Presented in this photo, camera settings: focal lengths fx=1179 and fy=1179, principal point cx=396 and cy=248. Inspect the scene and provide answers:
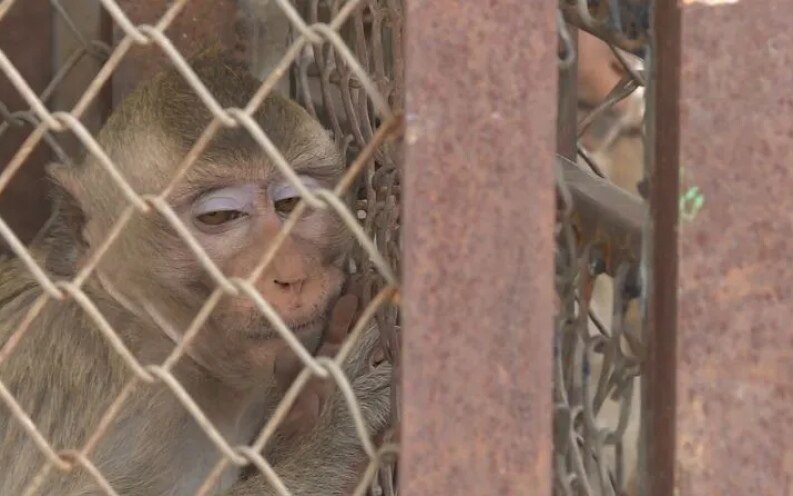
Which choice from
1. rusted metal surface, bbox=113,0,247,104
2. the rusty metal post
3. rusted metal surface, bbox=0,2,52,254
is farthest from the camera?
rusted metal surface, bbox=0,2,52,254

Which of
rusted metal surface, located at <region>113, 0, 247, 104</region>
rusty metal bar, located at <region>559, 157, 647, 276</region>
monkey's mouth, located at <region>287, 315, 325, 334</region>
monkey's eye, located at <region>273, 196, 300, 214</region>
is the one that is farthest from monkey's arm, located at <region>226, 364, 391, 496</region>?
rusted metal surface, located at <region>113, 0, 247, 104</region>

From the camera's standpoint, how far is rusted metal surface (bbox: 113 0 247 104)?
2.86 meters

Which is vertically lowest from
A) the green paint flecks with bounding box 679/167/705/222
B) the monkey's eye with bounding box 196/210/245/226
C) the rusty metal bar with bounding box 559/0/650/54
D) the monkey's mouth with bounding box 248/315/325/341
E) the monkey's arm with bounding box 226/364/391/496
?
the monkey's arm with bounding box 226/364/391/496

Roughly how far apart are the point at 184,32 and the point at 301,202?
4.97 ft

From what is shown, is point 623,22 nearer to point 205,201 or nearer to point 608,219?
point 608,219

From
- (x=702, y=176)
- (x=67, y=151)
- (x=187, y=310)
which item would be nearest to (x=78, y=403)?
(x=187, y=310)

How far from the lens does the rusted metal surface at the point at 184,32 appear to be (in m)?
2.86

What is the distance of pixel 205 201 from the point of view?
87.6 inches

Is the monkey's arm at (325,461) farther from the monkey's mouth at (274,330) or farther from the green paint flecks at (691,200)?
the green paint flecks at (691,200)

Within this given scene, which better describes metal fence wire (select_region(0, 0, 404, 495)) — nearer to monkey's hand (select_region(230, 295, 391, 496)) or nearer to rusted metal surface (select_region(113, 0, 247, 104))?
monkey's hand (select_region(230, 295, 391, 496))

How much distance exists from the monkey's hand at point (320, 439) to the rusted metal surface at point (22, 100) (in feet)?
3.21

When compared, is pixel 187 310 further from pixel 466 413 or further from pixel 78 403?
pixel 466 413

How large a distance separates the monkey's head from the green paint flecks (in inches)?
33.3

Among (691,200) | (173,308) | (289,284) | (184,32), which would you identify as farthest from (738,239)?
(184,32)
